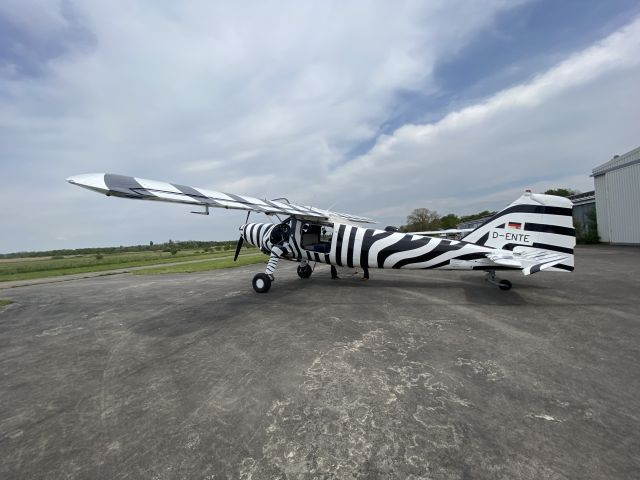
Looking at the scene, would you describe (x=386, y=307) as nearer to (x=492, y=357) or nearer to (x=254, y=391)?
(x=492, y=357)

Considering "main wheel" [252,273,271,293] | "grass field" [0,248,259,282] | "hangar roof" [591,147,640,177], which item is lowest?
"main wheel" [252,273,271,293]

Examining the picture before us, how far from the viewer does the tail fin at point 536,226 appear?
7.43 m

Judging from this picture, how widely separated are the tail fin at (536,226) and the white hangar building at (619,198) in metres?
24.1

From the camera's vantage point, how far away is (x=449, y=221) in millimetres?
81062

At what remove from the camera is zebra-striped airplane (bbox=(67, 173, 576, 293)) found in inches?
252

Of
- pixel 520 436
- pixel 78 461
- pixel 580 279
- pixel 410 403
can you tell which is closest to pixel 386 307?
pixel 410 403

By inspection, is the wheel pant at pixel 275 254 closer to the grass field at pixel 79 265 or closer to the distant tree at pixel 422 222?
the grass field at pixel 79 265

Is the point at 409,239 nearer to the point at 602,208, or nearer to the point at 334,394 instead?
the point at 334,394

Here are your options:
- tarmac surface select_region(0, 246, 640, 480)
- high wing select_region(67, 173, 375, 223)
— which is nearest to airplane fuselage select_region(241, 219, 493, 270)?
tarmac surface select_region(0, 246, 640, 480)

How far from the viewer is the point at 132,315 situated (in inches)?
289

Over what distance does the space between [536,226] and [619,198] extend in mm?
25612

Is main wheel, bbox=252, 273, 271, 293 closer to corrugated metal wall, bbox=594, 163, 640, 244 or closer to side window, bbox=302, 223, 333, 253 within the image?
side window, bbox=302, 223, 333, 253

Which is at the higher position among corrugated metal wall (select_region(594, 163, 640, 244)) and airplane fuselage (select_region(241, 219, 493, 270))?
corrugated metal wall (select_region(594, 163, 640, 244))

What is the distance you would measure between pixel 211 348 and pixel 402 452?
3.51m
